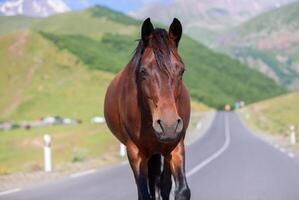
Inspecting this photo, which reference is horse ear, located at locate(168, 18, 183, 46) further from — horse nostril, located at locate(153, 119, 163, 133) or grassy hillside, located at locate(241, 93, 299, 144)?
grassy hillside, located at locate(241, 93, 299, 144)

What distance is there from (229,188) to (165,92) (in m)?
7.99

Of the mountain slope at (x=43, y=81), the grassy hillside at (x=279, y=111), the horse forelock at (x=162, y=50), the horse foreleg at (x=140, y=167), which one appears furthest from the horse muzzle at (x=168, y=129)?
the mountain slope at (x=43, y=81)

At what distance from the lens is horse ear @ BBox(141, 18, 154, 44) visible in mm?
5471

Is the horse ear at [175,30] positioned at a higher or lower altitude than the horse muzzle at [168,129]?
higher

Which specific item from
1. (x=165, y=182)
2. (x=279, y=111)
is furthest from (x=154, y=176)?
(x=279, y=111)

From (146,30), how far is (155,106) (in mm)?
702

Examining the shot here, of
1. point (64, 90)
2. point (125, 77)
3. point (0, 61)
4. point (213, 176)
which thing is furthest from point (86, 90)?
point (125, 77)

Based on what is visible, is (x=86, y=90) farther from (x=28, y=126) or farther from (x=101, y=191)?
(x=101, y=191)

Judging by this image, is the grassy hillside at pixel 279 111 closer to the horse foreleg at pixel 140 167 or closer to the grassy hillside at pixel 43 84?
the grassy hillside at pixel 43 84

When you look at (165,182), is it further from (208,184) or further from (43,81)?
(43,81)

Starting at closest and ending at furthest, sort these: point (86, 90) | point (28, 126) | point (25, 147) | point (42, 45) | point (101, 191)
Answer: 1. point (101, 191)
2. point (25, 147)
3. point (28, 126)
4. point (86, 90)
5. point (42, 45)

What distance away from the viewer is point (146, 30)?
5.50 meters

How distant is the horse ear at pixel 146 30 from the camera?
17.9 feet

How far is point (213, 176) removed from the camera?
1595 centimetres
